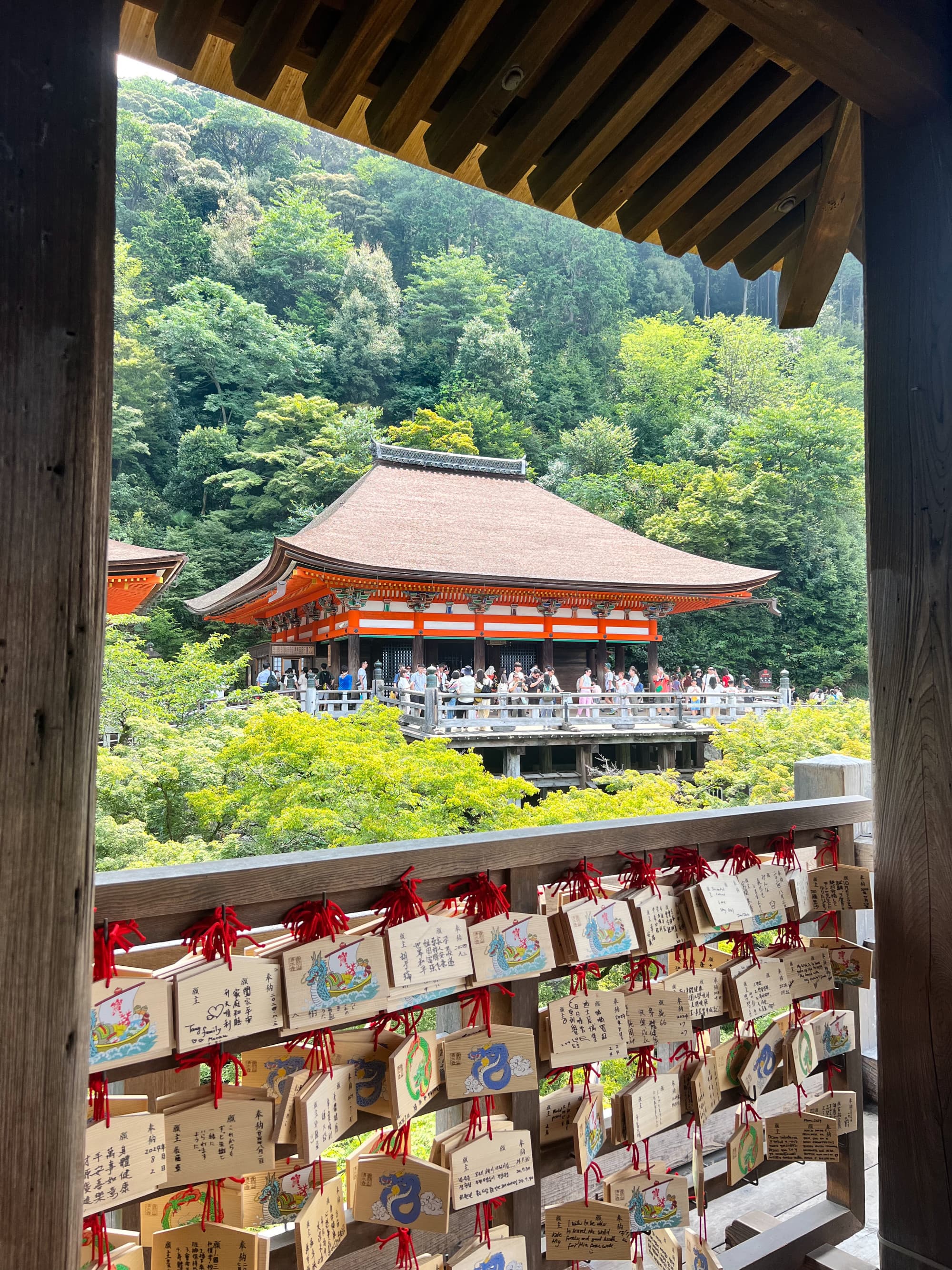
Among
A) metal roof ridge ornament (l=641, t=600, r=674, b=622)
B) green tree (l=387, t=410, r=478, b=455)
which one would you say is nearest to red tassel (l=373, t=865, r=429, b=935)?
metal roof ridge ornament (l=641, t=600, r=674, b=622)

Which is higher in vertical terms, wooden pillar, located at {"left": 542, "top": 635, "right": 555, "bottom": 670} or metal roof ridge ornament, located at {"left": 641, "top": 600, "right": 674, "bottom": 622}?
metal roof ridge ornament, located at {"left": 641, "top": 600, "right": 674, "bottom": 622}

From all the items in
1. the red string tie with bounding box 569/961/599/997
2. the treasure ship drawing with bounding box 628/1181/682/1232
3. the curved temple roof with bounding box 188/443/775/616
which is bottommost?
the treasure ship drawing with bounding box 628/1181/682/1232

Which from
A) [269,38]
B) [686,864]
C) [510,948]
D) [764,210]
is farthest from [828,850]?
[269,38]

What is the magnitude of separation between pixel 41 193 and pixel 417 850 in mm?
736

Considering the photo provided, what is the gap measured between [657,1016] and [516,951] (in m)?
0.27

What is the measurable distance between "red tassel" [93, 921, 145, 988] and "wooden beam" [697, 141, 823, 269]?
1224mm

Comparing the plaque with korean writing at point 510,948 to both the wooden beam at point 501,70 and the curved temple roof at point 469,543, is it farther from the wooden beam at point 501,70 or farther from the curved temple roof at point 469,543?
the curved temple roof at point 469,543

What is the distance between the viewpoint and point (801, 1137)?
1287 millimetres

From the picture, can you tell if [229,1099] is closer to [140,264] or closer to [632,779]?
[632,779]

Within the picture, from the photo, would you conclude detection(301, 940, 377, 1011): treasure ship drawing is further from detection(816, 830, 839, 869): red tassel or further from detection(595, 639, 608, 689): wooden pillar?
detection(595, 639, 608, 689): wooden pillar

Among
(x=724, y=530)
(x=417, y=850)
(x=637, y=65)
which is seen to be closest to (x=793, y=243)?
(x=637, y=65)

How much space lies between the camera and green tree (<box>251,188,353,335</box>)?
22.4 metres

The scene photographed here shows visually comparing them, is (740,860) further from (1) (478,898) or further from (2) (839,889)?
(1) (478,898)

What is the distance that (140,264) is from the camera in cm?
2006
